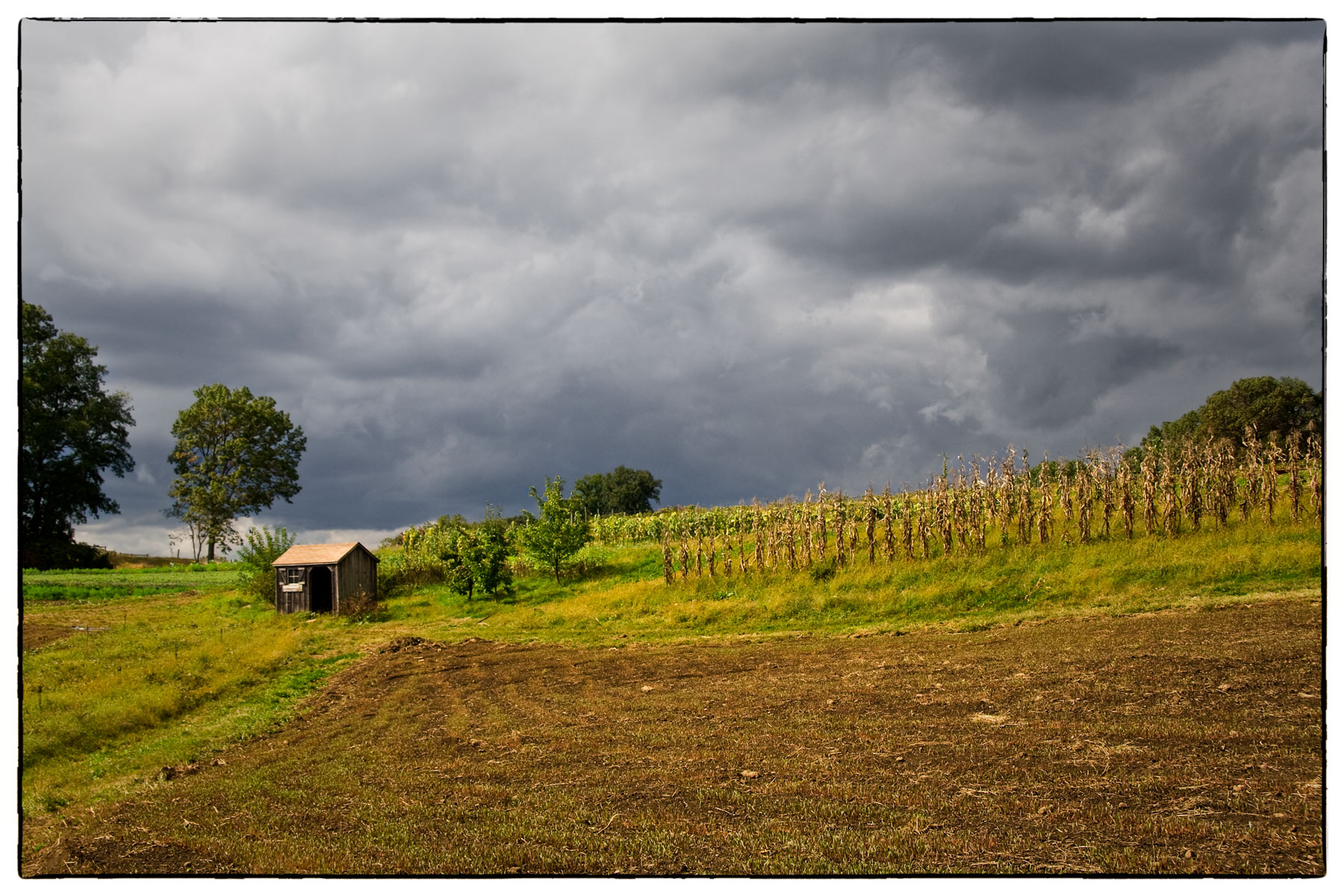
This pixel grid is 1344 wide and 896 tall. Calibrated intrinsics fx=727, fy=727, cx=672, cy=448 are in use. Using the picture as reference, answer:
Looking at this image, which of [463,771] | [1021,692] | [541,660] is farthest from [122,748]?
[1021,692]

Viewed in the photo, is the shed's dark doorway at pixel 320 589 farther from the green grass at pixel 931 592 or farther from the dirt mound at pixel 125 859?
the dirt mound at pixel 125 859

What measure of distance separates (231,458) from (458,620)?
25.2 ft

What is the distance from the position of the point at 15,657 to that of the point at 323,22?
6071 millimetres

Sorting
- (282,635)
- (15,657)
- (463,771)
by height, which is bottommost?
(282,635)

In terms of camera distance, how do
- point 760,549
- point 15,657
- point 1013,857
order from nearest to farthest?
point 1013,857 < point 15,657 < point 760,549

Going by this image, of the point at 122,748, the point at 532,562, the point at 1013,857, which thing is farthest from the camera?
the point at 532,562

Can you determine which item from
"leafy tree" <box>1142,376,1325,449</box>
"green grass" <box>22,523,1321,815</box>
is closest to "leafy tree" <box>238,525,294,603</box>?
"green grass" <box>22,523,1321,815</box>

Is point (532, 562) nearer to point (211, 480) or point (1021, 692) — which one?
point (211, 480)

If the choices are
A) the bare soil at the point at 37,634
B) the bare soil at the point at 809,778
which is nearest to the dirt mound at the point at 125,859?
the bare soil at the point at 809,778

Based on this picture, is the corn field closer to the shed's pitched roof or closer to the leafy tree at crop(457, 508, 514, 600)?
the leafy tree at crop(457, 508, 514, 600)

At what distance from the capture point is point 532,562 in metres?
28.8

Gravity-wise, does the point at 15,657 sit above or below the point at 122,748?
above

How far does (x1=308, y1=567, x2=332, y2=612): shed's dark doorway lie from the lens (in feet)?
80.3

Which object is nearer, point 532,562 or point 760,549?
point 760,549
